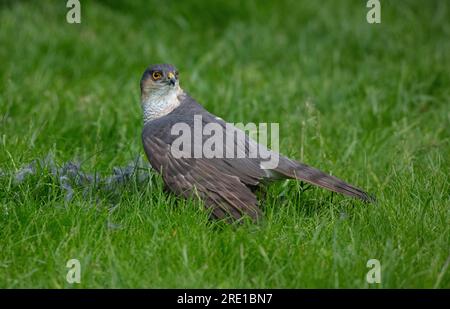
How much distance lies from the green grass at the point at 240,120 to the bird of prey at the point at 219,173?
0.34 ft

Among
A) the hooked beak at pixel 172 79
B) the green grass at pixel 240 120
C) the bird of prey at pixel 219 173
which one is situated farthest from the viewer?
the hooked beak at pixel 172 79

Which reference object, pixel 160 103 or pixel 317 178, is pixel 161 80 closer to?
pixel 160 103

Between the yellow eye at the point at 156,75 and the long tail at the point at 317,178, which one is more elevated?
the yellow eye at the point at 156,75

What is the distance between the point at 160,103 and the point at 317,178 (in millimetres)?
1194

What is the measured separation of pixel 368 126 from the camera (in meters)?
6.20

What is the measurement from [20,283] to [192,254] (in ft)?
2.80

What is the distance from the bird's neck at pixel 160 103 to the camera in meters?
4.85

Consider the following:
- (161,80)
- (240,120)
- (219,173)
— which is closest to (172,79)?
(161,80)

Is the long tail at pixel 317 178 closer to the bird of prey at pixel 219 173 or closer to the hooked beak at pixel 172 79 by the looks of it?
the bird of prey at pixel 219 173

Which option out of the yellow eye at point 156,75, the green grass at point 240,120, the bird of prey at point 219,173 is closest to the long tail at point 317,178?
the bird of prey at point 219,173

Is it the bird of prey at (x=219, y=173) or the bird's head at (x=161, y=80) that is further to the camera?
the bird's head at (x=161, y=80)

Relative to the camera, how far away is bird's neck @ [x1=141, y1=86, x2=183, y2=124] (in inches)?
191

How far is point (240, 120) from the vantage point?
614 centimetres

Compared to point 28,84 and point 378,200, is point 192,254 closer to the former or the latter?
point 378,200
